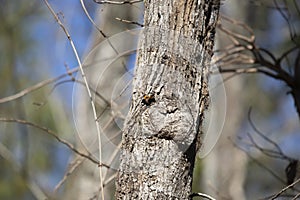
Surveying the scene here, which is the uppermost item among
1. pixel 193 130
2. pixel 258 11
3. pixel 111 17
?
pixel 258 11

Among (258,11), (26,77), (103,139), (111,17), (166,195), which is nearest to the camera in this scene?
(166,195)

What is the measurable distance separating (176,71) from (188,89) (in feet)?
0.12

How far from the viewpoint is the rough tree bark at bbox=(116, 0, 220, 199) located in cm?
102

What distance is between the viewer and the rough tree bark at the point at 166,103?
1021 millimetres

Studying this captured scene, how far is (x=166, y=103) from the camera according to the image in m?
1.04

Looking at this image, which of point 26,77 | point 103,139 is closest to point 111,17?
point 103,139

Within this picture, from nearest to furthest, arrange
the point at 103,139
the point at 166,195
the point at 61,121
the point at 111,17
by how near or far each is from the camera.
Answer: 1. the point at 166,195
2. the point at 103,139
3. the point at 111,17
4. the point at 61,121

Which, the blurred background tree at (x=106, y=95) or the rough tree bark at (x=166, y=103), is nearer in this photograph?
the rough tree bark at (x=166, y=103)

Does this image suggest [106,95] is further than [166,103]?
Yes

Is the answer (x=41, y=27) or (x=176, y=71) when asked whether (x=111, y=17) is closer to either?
(x=176, y=71)

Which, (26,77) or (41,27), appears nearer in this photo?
(26,77)

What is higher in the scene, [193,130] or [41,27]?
[41,27]

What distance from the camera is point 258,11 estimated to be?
5152 mm

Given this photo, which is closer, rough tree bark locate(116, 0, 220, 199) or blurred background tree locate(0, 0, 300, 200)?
rough tree bark locate(116, 0, 220, 199)
